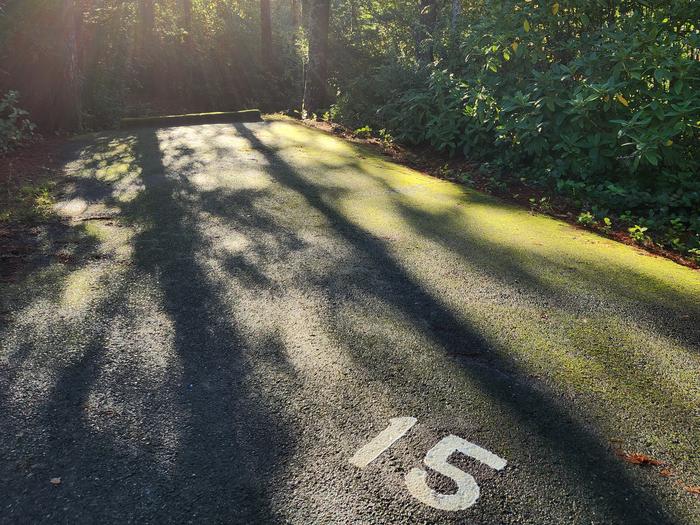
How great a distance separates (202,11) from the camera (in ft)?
70.9

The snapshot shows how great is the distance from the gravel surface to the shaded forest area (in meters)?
1.25

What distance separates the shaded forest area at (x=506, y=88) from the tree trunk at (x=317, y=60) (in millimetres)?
29

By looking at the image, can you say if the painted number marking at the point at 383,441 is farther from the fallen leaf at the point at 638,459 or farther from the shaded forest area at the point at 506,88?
the shaded forest area at the point at 506,88

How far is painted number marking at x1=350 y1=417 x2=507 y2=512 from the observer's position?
230cm

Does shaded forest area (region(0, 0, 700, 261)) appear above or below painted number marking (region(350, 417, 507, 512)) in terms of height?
above

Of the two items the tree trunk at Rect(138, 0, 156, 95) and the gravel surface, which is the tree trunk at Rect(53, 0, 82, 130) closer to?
the tree trunk at Rect(138, 0, 156, 95)

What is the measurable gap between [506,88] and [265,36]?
48.5ft

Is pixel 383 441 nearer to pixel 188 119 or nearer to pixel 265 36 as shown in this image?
pixel 188 119

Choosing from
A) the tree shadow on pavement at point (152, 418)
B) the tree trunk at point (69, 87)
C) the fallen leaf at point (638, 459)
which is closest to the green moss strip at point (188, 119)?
the tree trunk at point (69, 87)

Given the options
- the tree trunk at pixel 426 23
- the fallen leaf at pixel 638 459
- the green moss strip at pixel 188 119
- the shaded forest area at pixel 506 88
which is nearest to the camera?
the fallen leaf at pixel 638 459

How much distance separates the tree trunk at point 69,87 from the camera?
453 inches

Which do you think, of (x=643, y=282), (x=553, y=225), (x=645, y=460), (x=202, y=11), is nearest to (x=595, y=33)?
(x=553, y=225)

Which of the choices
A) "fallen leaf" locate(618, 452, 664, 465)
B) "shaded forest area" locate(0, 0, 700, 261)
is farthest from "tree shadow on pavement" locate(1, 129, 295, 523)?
"shaded forest area" locate(0, 0, 700, 261)

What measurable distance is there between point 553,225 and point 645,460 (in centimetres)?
385
